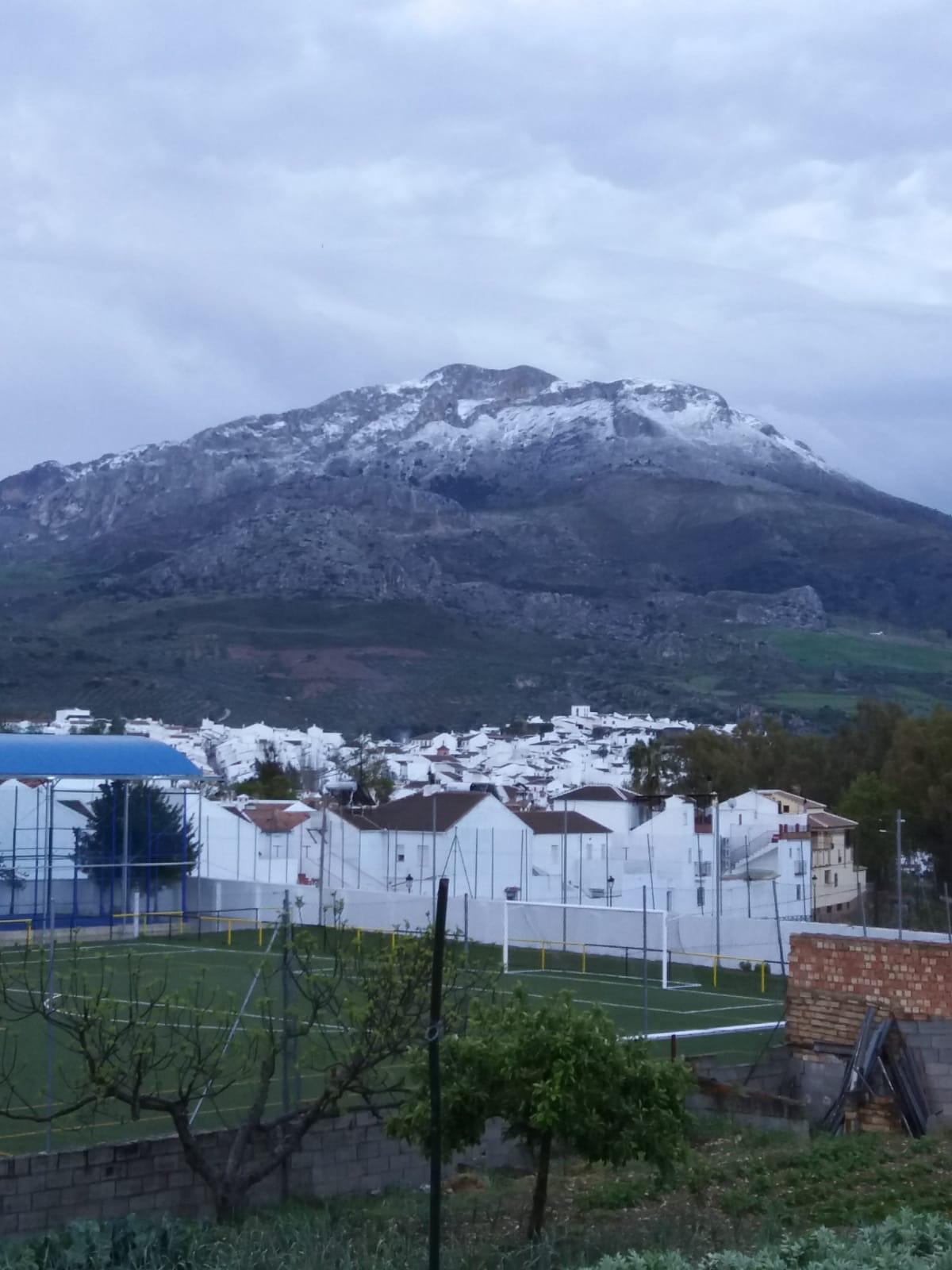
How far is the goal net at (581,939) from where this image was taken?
28.5 metres

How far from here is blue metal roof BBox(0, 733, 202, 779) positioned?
35344 millimetres

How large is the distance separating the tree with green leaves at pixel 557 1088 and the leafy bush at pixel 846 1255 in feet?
2.93

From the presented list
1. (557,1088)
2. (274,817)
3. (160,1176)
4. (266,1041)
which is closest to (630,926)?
(160,1176)

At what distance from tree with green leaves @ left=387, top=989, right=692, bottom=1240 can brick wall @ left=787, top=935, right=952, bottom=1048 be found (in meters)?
5.87

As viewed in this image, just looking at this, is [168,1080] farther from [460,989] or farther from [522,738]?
[522,738]

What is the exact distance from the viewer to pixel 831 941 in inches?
610

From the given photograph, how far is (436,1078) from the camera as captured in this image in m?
8.84

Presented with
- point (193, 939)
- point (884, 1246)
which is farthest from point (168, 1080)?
point (193, 939)

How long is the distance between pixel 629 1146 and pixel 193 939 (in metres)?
23.7

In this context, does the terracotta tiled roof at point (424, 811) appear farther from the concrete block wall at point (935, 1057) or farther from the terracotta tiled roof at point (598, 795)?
the concrete block wall at point (935, 1057)

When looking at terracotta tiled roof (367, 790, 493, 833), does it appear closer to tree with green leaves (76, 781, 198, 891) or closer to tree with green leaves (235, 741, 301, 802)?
tree with green leaves (76, 781, 198, 891)

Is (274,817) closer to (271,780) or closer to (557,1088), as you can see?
(271,780)

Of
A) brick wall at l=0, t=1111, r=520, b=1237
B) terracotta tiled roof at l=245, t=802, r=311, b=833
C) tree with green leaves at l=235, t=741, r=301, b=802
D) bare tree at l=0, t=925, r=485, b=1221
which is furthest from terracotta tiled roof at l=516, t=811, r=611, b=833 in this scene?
bare tree at l=0, t=925, r=485, b=1221

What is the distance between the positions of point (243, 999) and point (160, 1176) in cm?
901
